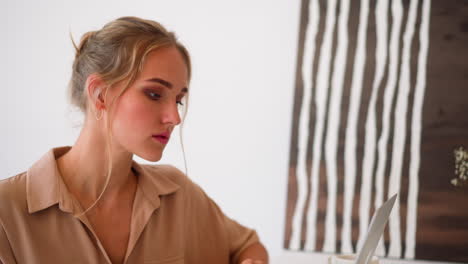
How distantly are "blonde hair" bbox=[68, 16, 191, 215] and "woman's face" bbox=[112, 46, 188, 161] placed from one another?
19 millimetres

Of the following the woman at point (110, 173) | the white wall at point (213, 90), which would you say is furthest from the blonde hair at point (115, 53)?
the white wall at point (213, 90)

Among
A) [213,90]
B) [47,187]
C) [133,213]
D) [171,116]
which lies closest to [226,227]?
[133,213]

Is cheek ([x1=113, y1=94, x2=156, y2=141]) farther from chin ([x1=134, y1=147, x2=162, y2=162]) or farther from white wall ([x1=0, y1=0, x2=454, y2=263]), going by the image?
white wall ([x1=0, y1=0, x2=454, y2=263])

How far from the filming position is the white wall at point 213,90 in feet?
8.74

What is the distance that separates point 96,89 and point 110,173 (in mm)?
218

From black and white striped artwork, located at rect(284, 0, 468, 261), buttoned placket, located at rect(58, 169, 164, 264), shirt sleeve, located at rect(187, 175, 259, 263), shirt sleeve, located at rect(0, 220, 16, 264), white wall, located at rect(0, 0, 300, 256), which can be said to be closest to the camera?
shirt sleeve, located at rect(0, 220, 16, 264)

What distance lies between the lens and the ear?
121cm

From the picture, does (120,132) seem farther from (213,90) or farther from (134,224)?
(213,90)

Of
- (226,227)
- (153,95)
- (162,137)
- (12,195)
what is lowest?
(226,227)

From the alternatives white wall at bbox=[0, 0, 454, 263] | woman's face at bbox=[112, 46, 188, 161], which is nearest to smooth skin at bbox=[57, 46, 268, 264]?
woman's face at bbox=[112, 46, 188, 161]

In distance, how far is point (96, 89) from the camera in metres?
1.22

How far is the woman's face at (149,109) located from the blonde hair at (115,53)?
0.06 feet

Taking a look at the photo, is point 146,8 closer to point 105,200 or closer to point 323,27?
point 323,27

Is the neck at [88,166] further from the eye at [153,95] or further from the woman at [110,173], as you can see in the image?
the eye at [153,95]
